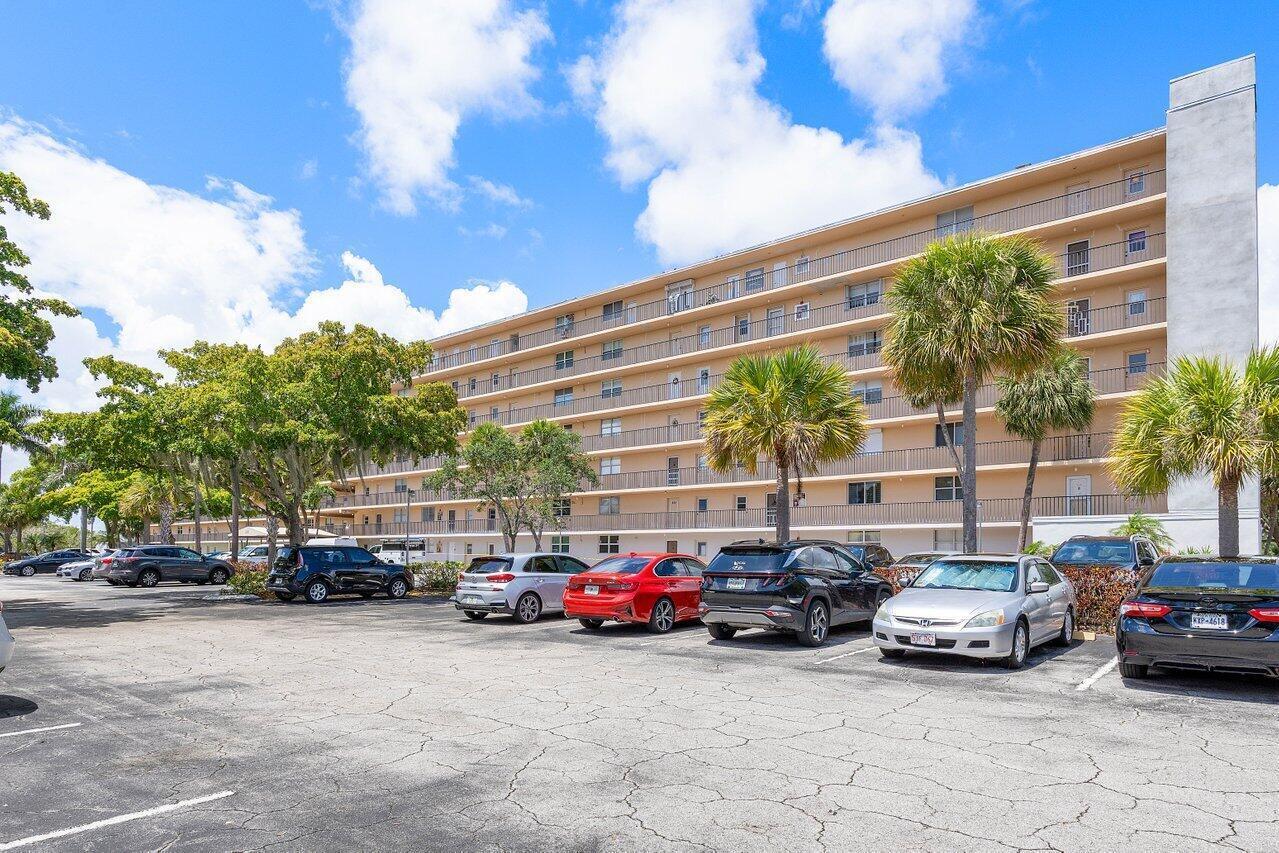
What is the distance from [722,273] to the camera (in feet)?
156

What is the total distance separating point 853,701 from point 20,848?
7359 millimetres

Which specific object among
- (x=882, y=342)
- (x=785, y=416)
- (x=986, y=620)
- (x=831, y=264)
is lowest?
(x=986, y=620)

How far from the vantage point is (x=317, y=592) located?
2542 cm

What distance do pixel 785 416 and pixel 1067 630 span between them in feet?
30.6

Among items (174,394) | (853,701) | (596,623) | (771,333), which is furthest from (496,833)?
(771,333)

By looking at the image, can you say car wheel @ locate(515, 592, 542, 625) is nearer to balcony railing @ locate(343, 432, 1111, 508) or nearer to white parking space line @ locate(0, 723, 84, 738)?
balcony railing @ locate(343, 432, 1111, 508)

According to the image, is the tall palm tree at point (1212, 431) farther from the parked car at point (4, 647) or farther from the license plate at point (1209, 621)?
the parked car at point (4, 647)

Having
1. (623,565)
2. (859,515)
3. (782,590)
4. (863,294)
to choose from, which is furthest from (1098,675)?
(863,294)

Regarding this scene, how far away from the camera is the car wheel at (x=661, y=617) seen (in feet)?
52.5

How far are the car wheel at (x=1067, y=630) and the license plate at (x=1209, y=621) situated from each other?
3705 mm

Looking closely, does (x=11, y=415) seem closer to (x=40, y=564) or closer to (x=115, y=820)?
(x=115, y=820)

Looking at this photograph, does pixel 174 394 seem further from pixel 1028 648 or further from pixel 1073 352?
pixel 1073 352

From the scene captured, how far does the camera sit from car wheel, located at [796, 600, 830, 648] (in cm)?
1360

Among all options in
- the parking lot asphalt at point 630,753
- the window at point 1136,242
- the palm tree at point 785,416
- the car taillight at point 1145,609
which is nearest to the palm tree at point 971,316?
the palm tree at point 785,416
